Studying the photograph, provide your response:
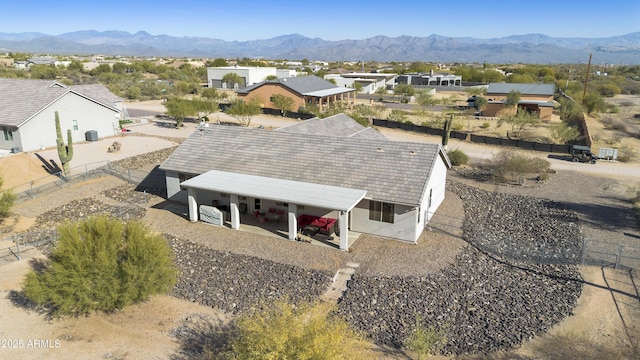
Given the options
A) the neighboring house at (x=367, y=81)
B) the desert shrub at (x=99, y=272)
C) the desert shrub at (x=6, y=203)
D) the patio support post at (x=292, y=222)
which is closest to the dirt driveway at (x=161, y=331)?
the desert shrub at (x=99, y=272)

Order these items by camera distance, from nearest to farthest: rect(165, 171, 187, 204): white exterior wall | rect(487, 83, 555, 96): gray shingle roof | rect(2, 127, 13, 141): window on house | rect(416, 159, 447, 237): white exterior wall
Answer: rect(416, 159, 447, 237): white exterior wall → rect(165, 171, 187, 204): white exterior wall → rect(2, 127, 13, 141): window on house → rect(487, 83, 555, 96): gray shingle roof

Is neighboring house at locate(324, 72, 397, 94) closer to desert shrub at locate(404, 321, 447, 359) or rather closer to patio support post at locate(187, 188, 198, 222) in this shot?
patio support post at locate(187, 188, 198, 222)

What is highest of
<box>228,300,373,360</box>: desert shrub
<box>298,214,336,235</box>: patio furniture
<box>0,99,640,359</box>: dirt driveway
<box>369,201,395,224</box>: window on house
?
<box>228,300,373,360</box>: desert shrub

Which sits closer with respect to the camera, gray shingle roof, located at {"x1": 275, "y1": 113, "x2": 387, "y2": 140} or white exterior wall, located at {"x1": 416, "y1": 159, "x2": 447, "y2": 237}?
white exterior wall, located at {"x1": 416, "y1": 159, "x2": 447, "y2": 237}

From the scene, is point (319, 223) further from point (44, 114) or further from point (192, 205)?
point (44, 114)

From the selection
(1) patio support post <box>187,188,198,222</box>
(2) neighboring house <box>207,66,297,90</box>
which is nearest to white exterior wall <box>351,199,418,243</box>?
(1) patio support post <box>187,188,198,222</box>

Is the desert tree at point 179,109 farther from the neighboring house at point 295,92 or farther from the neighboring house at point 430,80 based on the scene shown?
the neighboring house at point 430,80

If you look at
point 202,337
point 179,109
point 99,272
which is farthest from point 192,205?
point 179,109
